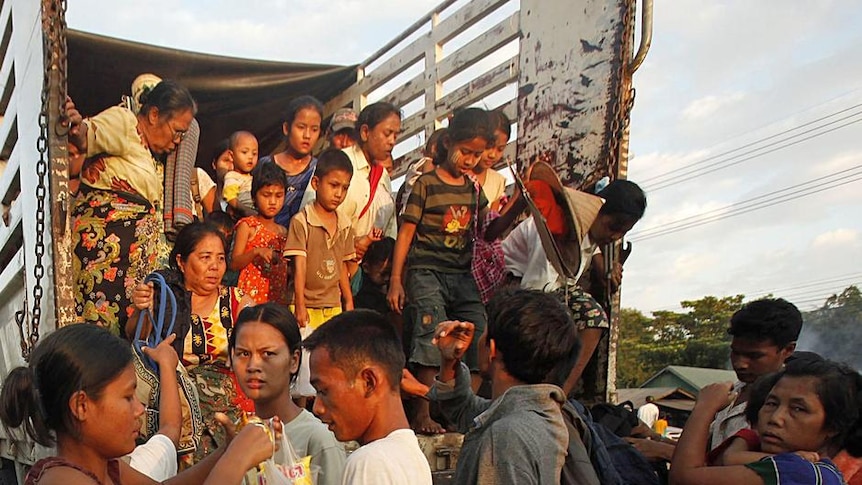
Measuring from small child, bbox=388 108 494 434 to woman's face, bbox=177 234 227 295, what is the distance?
2.94 feet

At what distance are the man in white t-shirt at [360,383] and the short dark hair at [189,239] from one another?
130 cm

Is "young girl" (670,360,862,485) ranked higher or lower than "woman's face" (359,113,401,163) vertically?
lower

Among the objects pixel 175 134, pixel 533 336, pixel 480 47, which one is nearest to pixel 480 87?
pixel 480 47

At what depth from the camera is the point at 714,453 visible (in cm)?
211

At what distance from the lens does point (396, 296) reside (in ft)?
11.7

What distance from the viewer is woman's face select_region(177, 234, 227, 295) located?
9.55ft

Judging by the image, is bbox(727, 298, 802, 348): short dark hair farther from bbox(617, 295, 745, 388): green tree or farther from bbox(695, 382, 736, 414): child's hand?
bbox(617, 295, 745, 388): green tree

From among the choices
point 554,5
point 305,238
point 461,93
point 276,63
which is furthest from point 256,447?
point 276,63

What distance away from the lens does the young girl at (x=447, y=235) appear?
3.58m

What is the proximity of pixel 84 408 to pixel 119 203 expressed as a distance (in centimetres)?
184

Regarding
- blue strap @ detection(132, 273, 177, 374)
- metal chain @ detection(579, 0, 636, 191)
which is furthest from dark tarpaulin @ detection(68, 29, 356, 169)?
blue strap @ detection(132, 273, 177, 374)

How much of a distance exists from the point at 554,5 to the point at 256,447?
9.77 ft

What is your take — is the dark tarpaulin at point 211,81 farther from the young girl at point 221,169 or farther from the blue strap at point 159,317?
the blue strap at point 159,317

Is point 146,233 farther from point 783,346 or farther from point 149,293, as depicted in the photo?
point 783,346
